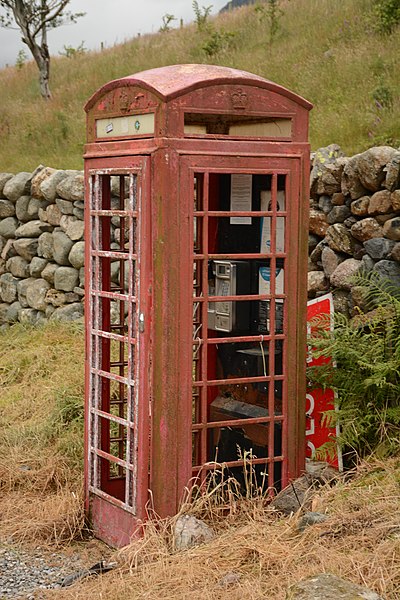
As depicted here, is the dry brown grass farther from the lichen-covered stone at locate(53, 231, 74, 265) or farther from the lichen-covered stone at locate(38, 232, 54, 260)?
the lichen-covered stone at locate(38, 232, 54, 260)

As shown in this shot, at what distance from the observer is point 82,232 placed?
10312mm

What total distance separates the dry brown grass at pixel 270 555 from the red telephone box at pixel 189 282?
0.37m

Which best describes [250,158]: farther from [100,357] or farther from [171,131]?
[100,357]

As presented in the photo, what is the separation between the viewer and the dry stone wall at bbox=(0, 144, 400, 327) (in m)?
6.59

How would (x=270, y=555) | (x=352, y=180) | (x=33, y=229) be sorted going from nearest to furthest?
(x=270, y=555)
(x=352, y=180)
(x=33, y=229)

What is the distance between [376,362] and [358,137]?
4.46 meters

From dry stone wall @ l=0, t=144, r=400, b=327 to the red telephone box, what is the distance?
133cm

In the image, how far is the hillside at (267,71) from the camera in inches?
398

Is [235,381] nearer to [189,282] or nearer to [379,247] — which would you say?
[189,282]

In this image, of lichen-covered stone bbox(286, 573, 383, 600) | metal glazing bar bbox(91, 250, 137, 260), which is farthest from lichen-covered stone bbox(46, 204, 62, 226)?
lichen-covered stone bbox(286, 573, 383, 600)

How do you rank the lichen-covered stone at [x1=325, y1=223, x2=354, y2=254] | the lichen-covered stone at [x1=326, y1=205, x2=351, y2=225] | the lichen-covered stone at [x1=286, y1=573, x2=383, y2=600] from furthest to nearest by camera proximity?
the lichen-covered stone at [x1=326, y1=205, x2=351, y2=225], the lichen-covered stone at [x1=325, y1=223, x2=354, y2=254], the lichen-covered stone at [x1=286, y1=573, x2=383, y2=600]

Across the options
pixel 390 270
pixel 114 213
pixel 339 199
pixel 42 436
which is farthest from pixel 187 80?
pixel 42 436

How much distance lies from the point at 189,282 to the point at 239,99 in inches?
40.3

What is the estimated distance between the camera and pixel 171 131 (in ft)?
15.4
